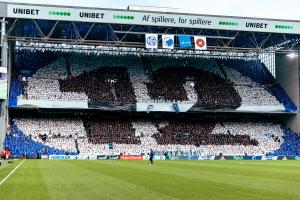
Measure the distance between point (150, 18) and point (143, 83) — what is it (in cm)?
1497

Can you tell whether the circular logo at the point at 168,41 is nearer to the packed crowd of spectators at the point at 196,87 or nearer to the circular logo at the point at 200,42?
the circular logo at the point at 200,42

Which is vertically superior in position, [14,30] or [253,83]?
[14,30]

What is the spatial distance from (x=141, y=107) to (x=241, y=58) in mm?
21171

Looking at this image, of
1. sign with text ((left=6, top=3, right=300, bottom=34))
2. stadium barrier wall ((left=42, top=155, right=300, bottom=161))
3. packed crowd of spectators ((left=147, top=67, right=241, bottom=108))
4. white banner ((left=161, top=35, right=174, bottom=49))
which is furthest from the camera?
packed crowd of spectators ((left=147, top=67, right=241, bottom=108))

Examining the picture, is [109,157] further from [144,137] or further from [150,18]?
[150,18]

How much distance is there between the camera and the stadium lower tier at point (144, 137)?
210 ft

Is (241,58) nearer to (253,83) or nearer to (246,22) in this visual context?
(253,83)

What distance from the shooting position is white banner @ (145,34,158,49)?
62.6 m

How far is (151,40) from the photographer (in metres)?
62.7

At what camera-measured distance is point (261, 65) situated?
84188 mm

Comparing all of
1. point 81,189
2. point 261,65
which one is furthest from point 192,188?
point 261,65

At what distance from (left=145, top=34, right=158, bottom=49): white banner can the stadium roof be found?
41.1 inches

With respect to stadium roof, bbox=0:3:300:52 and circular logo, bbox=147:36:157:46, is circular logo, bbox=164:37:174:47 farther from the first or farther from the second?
stadium roof, bbox=0:3:300:52

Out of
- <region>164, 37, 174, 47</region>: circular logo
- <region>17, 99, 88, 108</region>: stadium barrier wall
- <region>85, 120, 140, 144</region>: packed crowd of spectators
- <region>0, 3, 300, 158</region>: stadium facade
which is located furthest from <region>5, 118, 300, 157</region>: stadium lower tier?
<region>164, 37, 174, 47</region>: circular logo
